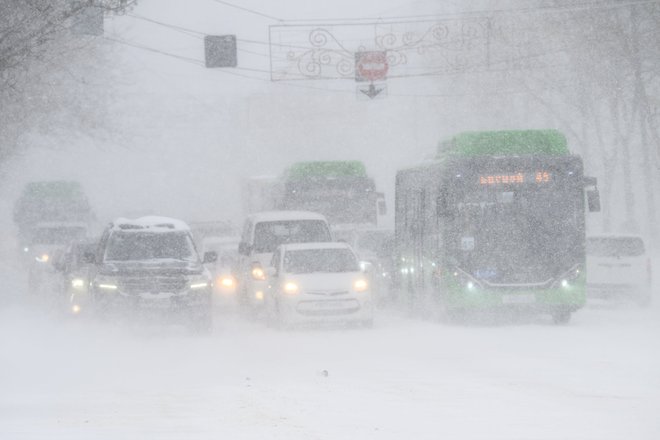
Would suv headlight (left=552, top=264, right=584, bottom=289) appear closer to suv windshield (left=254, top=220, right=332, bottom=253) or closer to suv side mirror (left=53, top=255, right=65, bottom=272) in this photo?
suv windshield (left=254, top=220, right=332, bottom=253)

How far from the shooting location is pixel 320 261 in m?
24.3

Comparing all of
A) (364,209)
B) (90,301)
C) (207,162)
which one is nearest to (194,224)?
(364,209)

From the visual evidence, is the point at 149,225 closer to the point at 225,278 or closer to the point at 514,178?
the point at 225,278

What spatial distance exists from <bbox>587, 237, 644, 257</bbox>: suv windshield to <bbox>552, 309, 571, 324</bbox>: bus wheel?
18.2ft

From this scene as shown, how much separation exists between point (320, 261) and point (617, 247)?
8083 millimetres

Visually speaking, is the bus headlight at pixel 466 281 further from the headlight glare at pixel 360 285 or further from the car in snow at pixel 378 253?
the car in snow at pixel 378 253

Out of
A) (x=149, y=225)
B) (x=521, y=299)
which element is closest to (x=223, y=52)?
(x=149, y=225)

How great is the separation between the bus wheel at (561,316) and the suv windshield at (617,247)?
5552 millimetres

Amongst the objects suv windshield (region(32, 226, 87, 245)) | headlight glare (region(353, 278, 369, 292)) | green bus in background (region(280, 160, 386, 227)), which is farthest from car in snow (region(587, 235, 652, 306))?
suv windshield (region(32, 226, 87, 245))

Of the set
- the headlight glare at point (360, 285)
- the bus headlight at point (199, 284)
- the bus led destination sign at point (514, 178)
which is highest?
the bus led destination sign at point (514, 178)

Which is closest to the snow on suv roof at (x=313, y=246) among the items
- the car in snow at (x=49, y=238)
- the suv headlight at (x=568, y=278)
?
the suv headlight at (x=568, y=278)

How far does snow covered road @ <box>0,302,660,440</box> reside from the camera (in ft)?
35.9

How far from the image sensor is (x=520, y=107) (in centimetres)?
6444

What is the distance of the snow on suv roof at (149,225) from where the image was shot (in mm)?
24547
